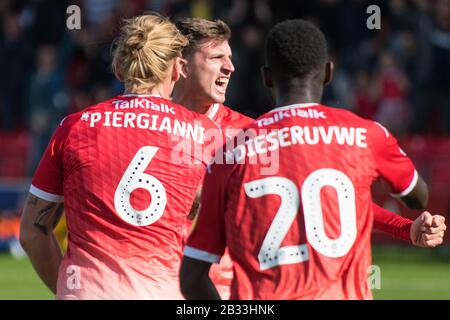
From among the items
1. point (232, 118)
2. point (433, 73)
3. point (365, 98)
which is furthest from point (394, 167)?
point (365, 98)

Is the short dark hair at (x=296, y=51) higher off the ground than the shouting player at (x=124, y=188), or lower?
higher

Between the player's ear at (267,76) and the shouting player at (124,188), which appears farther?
the shouting player at (124,188)

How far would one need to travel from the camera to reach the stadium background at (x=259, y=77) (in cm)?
1853

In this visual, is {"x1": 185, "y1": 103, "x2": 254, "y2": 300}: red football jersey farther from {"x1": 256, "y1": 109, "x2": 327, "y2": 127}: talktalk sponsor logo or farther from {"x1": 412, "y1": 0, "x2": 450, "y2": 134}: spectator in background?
{"x1": 412, "y1": 0, "x2": 450, "y2": 134}: spectator in background

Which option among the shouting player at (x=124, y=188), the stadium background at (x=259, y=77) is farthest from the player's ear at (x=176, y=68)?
the stadium background at (x=259, y=77)

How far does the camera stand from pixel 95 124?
20.7ft

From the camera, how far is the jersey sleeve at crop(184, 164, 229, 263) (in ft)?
17.5

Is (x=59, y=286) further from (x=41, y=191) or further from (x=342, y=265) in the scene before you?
(x=342, y=265)

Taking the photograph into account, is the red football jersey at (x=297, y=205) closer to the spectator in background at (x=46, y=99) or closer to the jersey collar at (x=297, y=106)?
the jersey collar at (x=297, y=106)

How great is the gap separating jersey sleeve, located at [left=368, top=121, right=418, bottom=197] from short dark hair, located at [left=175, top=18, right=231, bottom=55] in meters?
3.07

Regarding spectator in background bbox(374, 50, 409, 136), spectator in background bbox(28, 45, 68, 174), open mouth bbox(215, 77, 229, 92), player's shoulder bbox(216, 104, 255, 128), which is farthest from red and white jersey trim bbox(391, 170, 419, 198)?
spectator in background bbox(28, 45, 68, 174)

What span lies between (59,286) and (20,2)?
18.8 m

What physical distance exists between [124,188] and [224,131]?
5.10ft

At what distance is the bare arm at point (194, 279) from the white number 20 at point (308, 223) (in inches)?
11.4
